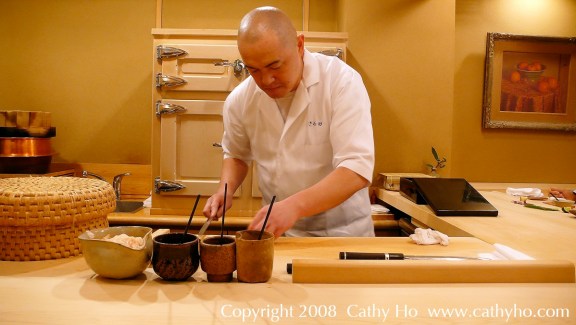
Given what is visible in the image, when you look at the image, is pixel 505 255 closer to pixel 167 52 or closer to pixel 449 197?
pixel 449 197

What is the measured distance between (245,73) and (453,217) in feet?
5.55

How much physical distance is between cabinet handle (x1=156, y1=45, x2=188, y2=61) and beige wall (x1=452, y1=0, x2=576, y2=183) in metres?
2.33

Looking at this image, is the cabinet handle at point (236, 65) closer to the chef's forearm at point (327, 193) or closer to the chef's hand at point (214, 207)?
the chef's hand at point (214, 207)

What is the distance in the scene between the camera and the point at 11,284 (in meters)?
1.05

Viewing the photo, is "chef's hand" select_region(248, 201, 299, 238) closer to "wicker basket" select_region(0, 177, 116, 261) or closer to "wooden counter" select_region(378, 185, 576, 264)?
"wicker basket" select_region(0, 177, 116, 261)

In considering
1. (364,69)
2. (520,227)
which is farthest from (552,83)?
(520,227)

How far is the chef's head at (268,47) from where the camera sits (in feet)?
5.20

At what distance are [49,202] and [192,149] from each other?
6.25ft

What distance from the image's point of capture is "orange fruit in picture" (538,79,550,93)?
12.4 ft

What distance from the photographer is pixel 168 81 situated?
3.00 meters

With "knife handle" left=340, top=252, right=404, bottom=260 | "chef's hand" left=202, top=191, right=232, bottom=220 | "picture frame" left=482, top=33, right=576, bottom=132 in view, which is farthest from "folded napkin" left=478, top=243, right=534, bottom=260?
"picture frame" left=482, top=33, right=576, bottom=132

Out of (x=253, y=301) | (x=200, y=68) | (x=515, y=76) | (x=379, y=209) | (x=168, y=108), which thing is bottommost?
(x=379, y=209)

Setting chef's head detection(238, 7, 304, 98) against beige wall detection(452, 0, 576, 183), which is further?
beige wall detection(452, 0, 576, 183)

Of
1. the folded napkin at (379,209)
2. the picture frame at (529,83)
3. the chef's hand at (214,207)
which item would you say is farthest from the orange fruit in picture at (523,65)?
the chef's hand at (214,207)
